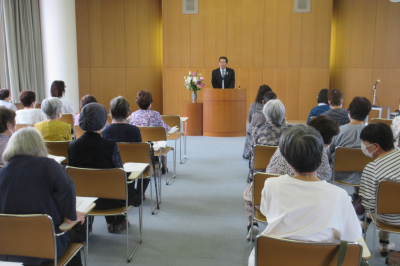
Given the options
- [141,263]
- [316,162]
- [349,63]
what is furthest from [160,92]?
[316,162]

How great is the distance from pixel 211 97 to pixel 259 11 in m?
3.67

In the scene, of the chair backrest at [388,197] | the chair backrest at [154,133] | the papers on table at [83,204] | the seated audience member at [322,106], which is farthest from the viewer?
the seated audience member at [322,106]

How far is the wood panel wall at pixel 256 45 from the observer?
10.0 meters

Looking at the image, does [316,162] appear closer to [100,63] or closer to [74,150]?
[74,150]

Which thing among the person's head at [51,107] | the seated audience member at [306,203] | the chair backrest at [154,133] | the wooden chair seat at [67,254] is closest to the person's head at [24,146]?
the wooden chair seat at [67,254]

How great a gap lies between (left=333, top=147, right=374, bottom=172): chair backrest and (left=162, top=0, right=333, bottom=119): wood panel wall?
713cm

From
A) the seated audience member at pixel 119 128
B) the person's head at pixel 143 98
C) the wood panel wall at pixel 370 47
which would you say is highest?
the wood panel wall at pixel 370 47

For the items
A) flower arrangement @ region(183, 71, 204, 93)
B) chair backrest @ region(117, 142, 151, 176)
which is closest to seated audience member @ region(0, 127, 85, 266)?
chair backrest @ region(117, 142, 151, 176)

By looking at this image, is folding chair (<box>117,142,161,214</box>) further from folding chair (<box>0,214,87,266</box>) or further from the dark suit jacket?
the dark suit jacket

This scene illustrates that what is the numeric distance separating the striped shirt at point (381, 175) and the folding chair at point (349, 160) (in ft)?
2.63

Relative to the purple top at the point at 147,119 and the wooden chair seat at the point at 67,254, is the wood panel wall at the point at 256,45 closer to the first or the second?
the purple top at the point at 147,119

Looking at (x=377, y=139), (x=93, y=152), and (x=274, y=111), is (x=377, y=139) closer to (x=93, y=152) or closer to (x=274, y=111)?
(x=274, y=111)

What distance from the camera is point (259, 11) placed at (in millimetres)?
10039

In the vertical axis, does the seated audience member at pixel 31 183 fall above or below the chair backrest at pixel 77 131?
above
